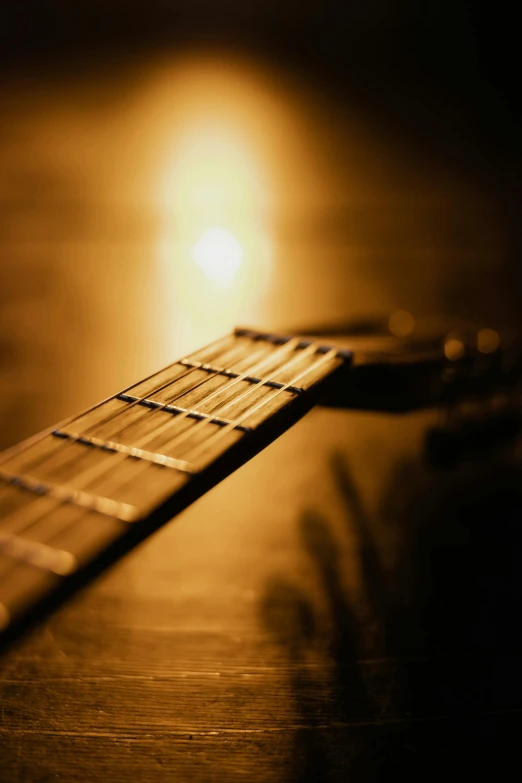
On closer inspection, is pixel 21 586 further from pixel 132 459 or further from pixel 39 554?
pixel 132 459

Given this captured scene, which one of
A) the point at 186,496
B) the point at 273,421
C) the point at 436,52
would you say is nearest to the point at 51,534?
the point at 186,496

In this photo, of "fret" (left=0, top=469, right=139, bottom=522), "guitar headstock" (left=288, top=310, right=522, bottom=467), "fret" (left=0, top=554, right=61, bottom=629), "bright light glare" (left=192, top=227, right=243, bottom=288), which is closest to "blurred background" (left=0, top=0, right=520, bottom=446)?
"bright light glare" (left=192, top=227, right=243, bottom=288)

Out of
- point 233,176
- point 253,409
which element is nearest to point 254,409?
point 253,409

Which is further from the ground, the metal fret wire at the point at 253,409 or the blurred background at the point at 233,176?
the blurred background at the point at 233,176

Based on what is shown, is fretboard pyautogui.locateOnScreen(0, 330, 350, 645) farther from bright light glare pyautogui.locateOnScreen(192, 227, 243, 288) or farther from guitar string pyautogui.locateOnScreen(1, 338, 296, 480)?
bright light glare pyautogui.locateOnScreen(192, 227, 243, 288)

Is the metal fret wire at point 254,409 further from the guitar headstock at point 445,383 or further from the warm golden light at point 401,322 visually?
the warm golden light at point 401,322

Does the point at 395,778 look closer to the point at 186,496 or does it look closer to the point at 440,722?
the point at 440,722

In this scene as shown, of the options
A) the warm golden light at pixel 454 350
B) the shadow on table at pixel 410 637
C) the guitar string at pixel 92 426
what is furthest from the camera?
the warm golden light at pixel 454 350

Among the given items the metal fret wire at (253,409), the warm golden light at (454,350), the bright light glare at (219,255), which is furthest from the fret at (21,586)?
the bright light glare at (219,255)
